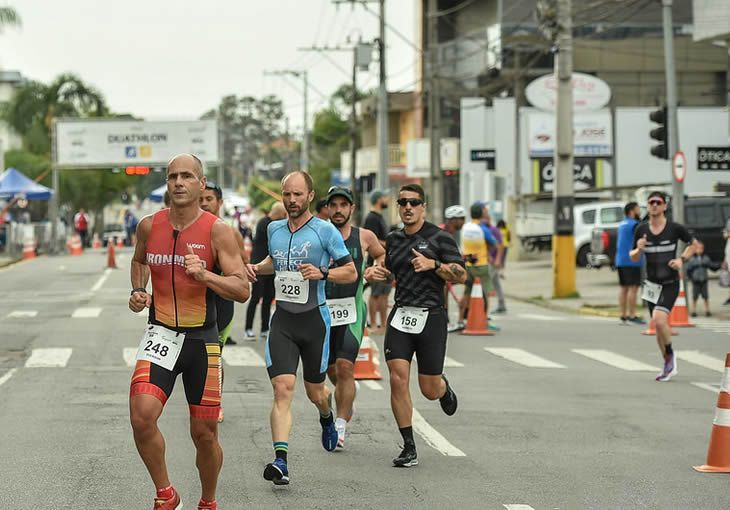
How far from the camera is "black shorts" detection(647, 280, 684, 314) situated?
14664 millimetres

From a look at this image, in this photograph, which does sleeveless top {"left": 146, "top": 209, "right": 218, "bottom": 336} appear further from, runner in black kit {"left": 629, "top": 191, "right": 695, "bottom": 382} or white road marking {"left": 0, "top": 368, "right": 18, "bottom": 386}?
runner in black kit {"left": 629, "top": 191, "right": 695, "bottom": 382}

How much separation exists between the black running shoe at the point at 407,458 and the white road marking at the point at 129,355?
716 cm

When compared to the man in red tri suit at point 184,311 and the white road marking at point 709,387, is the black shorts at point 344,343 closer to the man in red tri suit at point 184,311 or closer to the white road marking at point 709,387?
the man in red tri suit at point 184,311

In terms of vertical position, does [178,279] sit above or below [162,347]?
above

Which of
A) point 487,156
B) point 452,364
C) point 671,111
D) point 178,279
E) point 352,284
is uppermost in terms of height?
point 487,156

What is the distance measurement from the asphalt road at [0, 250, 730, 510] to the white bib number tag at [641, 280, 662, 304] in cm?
92

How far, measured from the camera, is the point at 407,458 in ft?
30.9

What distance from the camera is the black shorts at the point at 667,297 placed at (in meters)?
14.7

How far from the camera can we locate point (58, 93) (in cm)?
7175

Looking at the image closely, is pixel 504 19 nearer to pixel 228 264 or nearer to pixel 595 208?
pixel 595 208

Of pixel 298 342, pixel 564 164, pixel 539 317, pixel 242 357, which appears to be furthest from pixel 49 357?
pixel 564 164

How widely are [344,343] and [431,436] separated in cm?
119

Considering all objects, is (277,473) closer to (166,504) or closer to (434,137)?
(166,504)

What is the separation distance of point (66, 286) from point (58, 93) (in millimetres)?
41134
